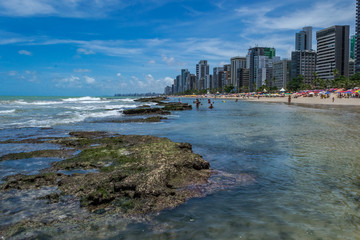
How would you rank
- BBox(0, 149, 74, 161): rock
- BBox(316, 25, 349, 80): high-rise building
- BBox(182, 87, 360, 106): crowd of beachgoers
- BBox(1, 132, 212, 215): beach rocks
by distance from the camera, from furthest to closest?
BBox(316, 25, 349, 80): high-rise building
BBox(182, 87, 360, 106): crowd of beachgoers
BBox(0, 149, 74, 161): rock
BBox(1, 132, 212, 215): beach rocks

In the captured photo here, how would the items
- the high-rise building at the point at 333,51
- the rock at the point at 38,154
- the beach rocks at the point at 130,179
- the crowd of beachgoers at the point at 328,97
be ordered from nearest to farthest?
1. the beach rocks at the point at 130,179
2. the rock at the point at 38,154
3. the crowd of beachgoers at the point at 328,97
4. the high-rise building at the point at 333,51

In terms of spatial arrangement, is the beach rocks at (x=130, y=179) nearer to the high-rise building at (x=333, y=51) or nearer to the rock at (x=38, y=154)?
the rock at (x=38, y=154)

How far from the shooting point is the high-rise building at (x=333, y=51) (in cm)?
18075

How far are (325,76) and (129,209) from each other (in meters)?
211

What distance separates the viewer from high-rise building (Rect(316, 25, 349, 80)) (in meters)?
181

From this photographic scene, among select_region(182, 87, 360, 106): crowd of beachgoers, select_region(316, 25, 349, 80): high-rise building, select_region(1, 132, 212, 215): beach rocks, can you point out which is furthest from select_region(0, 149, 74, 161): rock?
select_region(316, 25, 349, 80): high-rise building

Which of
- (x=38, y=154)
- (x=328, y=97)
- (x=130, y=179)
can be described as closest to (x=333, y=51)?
(x=328, y=97)

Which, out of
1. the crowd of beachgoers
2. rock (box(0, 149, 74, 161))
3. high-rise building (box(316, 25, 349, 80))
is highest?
high-rise building (box(316, 25, 349, 80))

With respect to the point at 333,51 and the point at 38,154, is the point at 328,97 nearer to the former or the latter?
the point at 38,154

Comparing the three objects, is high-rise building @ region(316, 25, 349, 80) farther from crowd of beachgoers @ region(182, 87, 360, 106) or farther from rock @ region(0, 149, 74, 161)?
rock @ region(0, 149, 74, 161)

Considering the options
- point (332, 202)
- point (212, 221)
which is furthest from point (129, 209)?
point (332, 202)

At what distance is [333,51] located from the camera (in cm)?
18150

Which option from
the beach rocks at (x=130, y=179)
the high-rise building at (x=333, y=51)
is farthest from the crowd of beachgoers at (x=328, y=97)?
the high-rise building at (x=333, y=51)

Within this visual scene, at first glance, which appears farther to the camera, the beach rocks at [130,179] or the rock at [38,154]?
the rock at [38,154]
